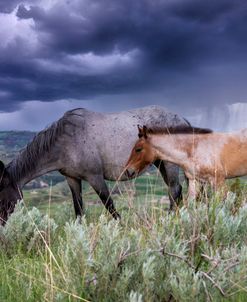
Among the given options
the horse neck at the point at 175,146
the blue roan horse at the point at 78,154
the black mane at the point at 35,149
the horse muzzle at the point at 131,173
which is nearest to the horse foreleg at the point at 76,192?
the blue roan horse at the point at 78,154

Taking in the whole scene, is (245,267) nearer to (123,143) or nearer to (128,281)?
(128,281)

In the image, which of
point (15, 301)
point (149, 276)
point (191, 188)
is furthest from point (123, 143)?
point (149, 276)

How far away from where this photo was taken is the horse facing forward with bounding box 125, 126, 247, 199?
821 centimetres

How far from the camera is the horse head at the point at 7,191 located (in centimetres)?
948

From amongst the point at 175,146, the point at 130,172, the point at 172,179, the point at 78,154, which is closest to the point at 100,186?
the point at 78,154

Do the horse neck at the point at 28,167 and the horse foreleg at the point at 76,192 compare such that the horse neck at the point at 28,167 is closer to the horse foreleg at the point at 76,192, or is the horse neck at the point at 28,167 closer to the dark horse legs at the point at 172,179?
the horse foreleg at the point at 76,192

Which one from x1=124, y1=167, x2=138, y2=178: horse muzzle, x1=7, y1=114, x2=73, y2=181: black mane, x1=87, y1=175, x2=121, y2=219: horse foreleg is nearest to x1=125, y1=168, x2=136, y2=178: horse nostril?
x1=124, y1=167, x2=138, y2=178: horse muzzle

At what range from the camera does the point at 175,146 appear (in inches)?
332

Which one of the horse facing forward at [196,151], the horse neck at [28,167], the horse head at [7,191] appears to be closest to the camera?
the horse facing forward at [196,151]

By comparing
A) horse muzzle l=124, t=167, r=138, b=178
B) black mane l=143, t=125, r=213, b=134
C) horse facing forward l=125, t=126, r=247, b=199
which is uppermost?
black mane l=143, t=125, r=213, b=134

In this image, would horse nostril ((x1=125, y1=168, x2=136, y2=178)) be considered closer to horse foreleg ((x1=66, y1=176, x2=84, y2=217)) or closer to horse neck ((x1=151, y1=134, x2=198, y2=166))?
horse neck ((x1=151, y1=134, x2=198, y2=166))

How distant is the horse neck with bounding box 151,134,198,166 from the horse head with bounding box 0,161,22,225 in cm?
312

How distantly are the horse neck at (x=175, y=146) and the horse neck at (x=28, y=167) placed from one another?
2588mm

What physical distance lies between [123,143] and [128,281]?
7183 mm
